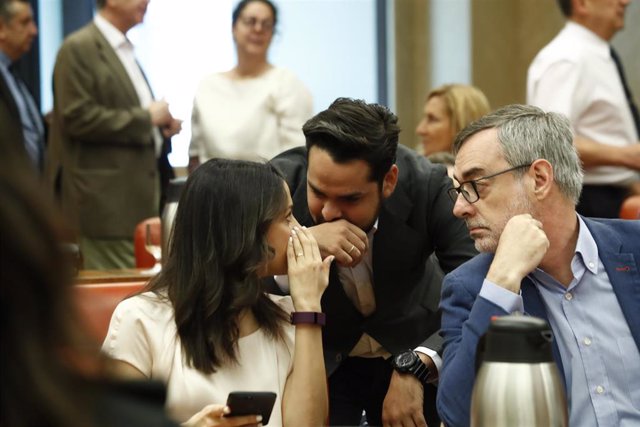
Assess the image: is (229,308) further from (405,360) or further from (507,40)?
(507,40)

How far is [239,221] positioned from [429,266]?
834mm

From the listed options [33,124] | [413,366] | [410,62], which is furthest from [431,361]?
[410,62]

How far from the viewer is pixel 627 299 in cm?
221

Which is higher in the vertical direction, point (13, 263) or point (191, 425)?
point (13, 263)

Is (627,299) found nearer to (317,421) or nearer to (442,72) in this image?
(317,421)

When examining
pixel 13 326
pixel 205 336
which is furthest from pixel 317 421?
pixel 13 326

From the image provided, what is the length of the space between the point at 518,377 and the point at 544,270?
0.81m

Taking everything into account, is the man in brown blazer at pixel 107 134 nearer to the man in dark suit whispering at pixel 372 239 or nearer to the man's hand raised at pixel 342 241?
the man in dark suit whispering at pixel 372 239

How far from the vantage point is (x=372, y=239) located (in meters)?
2.88

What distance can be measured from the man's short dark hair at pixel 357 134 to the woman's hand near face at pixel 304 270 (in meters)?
0.40

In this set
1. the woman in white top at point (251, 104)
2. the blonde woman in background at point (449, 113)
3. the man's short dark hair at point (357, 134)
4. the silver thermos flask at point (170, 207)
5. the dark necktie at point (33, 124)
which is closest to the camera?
the man's short dark hair at point (357, 134)

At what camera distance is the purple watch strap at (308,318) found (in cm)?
231

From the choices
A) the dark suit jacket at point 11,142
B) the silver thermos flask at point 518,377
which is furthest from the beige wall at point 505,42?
the dark suit jacket at point 11,142

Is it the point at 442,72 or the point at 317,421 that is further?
the point at 442,72
